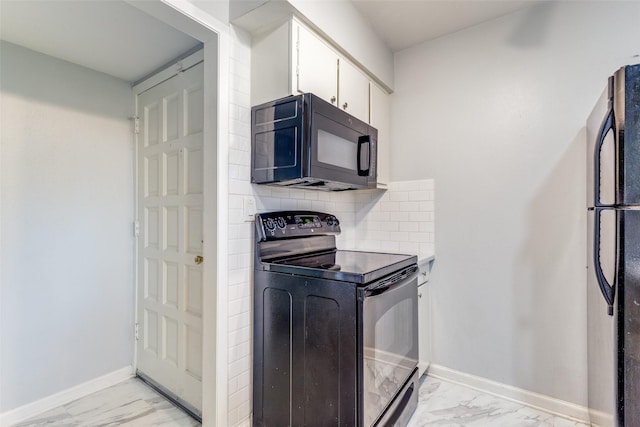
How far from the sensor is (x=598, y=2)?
1.71m

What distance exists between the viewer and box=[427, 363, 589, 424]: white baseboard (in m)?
1.78

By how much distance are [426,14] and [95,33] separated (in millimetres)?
2028

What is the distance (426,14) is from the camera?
6.50ft

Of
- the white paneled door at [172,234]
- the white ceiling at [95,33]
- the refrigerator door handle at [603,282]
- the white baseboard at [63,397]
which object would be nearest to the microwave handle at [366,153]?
the white paneled door at [172,234]

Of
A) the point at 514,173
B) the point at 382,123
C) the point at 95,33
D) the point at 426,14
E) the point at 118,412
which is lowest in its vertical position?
the point at 118,412

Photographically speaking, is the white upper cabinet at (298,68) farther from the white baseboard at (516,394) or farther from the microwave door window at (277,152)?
the white baseboard at (516,394)

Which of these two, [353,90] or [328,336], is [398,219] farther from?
[328,336]

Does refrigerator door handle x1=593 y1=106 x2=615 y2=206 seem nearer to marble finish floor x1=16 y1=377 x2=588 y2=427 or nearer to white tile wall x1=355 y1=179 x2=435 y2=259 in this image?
white tile wall x1=355 y1=179 x2=435 y2=259

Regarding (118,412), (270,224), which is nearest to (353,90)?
(270,224)

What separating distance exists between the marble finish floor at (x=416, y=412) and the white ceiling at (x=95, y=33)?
7.48ft

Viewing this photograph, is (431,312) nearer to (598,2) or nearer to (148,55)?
(598,2)

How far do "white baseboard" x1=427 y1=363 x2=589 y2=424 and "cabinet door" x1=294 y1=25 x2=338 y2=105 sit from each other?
205 centimetres

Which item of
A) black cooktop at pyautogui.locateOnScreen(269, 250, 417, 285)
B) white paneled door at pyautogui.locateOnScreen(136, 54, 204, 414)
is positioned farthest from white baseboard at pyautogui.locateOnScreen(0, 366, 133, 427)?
black cooktop at pyautogui.locateOnScreen(269, 250, 417, 285)

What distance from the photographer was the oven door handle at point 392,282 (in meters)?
1.35
